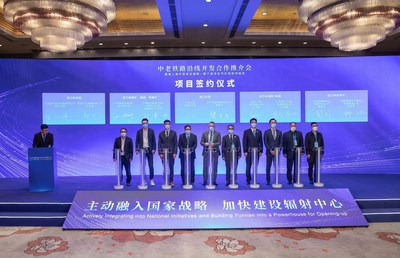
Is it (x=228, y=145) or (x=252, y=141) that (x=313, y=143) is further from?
(x=228, y=145)

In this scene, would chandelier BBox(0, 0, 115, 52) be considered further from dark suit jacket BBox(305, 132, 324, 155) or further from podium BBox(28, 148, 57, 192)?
dark suit jacket BBox(305, 132, 324, 155)

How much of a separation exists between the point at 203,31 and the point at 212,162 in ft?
10.4

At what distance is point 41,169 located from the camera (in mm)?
6230

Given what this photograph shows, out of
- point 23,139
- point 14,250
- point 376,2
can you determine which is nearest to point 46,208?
point 14,250

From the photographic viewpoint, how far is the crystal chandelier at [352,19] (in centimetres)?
441

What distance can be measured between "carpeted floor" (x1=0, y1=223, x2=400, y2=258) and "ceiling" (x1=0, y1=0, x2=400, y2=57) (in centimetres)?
402

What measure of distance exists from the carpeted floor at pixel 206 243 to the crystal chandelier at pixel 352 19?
9.65 feet

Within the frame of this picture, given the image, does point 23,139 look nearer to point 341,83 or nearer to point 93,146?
point 93,146

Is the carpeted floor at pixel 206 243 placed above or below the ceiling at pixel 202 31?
below

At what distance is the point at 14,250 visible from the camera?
405 cm

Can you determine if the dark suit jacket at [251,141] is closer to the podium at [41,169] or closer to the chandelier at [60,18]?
the chandelier at [60,18]

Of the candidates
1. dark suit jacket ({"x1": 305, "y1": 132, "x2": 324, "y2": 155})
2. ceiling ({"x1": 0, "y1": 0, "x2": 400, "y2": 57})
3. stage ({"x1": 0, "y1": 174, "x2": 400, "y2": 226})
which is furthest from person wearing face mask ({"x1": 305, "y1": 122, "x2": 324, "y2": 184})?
ceiling ({"x1": 0, "y1": 0, "x2": 400, "y2": 57})

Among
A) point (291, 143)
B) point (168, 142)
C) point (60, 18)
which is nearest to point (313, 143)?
point (291, 143)

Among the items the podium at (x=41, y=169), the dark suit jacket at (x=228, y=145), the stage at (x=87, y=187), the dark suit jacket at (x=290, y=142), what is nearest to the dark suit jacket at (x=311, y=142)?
the dark suit jacket at (x=290, y=142)
